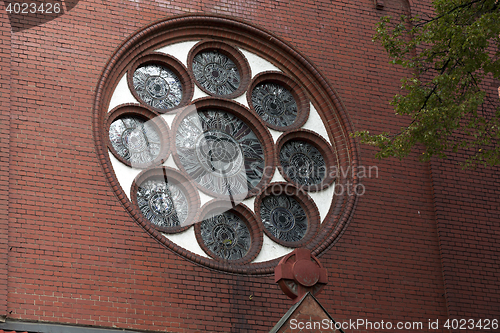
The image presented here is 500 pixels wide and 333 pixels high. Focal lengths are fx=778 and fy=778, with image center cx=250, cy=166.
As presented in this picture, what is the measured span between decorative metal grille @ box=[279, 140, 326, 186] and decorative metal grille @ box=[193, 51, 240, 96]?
4.69ft

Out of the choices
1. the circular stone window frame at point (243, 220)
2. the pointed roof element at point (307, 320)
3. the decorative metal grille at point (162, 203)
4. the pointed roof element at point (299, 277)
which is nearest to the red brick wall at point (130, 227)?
the circular stone window frame at point (243, 220)

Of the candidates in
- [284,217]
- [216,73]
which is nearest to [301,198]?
[284,217]

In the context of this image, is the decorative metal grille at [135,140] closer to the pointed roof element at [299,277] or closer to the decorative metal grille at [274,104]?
the decorative metal grille at [274,104]

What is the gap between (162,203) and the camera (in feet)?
39.9

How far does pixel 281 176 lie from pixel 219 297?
256cm

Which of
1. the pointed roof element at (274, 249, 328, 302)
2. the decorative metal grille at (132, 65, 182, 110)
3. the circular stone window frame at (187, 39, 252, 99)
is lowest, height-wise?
the pointed roof element at (274, 249, 328, 302)

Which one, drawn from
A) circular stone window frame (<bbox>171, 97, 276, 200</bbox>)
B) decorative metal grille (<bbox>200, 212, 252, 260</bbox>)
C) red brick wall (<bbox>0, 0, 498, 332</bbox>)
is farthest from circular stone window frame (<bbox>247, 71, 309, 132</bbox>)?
decorative metal grille (<bbox>200, 212, 252, 260</bbox>)

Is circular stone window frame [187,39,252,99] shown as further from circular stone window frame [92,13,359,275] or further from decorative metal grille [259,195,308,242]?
decorative metal grille [259,195,308,242]

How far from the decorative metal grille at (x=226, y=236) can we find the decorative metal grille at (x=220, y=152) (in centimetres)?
46

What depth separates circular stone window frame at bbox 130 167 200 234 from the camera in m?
11.9

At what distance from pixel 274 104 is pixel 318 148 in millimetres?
1094

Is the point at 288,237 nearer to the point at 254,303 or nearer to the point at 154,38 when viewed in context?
the point at 254,303

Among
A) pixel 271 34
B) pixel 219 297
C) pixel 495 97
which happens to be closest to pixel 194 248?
pixel 219 297

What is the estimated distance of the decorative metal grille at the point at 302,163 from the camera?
1320 centimetres
